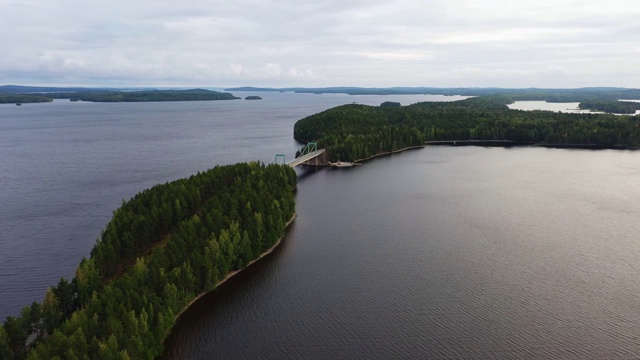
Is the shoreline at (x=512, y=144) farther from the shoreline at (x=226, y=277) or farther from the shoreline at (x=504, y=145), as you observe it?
the shoreline at (x=226, y=277)

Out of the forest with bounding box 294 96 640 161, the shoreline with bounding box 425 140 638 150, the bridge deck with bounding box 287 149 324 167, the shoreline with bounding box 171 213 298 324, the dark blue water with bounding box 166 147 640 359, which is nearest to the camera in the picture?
the dark blue water with bounding box 166 147 640 359

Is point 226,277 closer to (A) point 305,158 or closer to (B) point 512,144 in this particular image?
(A) point 305,158

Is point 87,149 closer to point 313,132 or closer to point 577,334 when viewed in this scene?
point 313,132

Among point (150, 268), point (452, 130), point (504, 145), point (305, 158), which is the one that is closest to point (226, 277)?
point (150, 268)

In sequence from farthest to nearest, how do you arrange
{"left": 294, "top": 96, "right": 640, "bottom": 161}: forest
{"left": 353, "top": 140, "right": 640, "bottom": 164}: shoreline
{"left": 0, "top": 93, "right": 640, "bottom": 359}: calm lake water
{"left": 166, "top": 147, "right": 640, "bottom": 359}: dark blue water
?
{"left": 353, "top": 140, "right": 640, "bottom": 164}: shoreline
{"left": 294, "top": 96, "right": 640, "bottom": 161}: forest
{"left": 0, "top": 93, "right": 640, "bottom": 359}: calm lake water
{"left": 166, "top": 147, "right": 640, "bottom": 359}: dark blue water

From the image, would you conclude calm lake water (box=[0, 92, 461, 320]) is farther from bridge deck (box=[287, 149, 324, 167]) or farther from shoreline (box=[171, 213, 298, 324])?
Answer: shoreline (box=[171, 213, 298, 324])

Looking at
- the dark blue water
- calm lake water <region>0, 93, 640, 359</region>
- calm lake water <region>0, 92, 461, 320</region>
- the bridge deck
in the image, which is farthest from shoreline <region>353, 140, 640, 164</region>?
the dark blue water

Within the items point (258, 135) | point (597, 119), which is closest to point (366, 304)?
point (258, 135)
